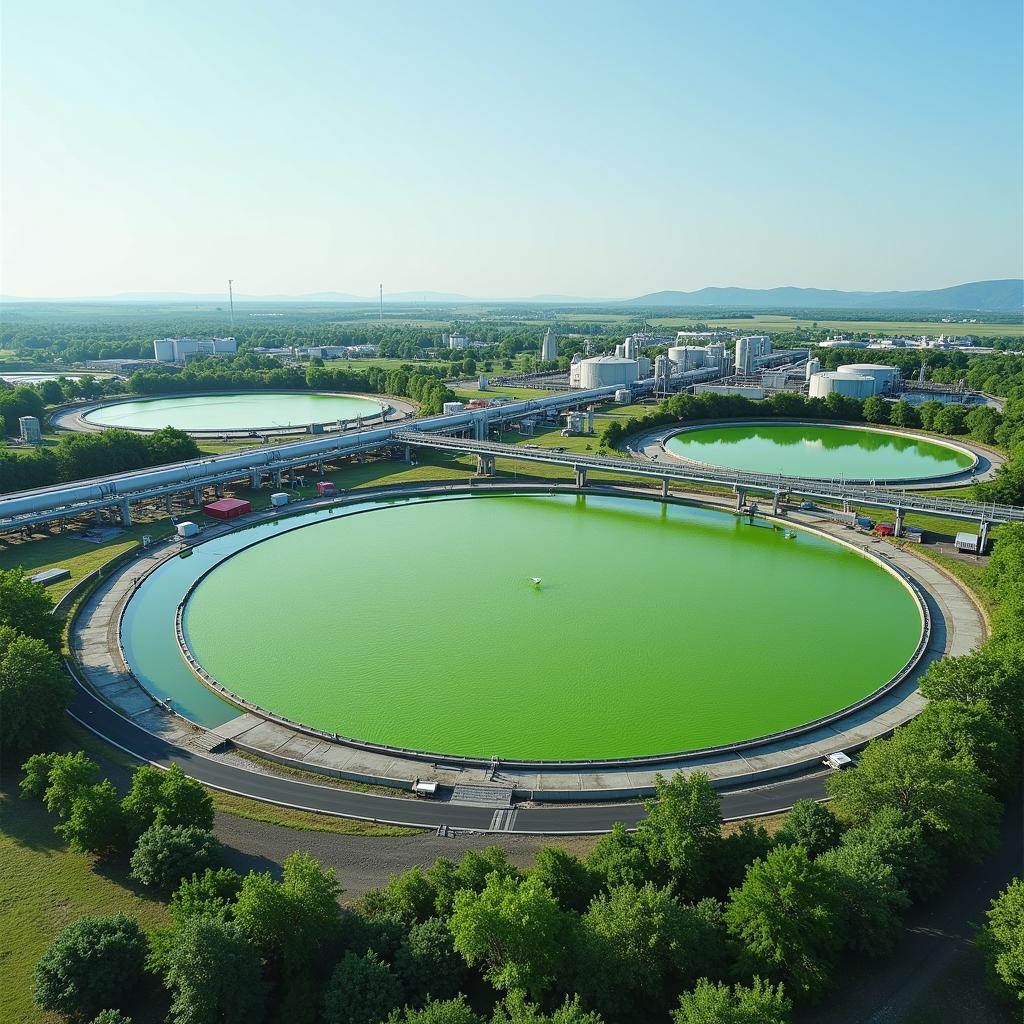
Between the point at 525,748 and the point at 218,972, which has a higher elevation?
the point at 218,972

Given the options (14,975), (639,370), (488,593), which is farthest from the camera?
(639,370)

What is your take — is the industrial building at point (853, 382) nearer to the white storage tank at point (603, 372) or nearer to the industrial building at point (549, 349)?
the white storage tank at point (603, 372)

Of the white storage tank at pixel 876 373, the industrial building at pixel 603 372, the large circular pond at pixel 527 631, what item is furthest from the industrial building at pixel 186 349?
the white storage tank at pixel 876 373

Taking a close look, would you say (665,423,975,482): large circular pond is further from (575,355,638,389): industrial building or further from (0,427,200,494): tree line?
(0,427,200,494): tree line

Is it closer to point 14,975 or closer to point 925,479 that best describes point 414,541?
point 14,975

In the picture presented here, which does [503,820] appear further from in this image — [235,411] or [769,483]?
[235,411]

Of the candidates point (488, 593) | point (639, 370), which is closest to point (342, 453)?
point (488, 593)

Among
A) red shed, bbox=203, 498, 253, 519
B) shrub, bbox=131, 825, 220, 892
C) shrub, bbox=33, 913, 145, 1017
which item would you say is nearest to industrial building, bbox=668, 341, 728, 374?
red shed, bbox=203, 498, 253, 519
